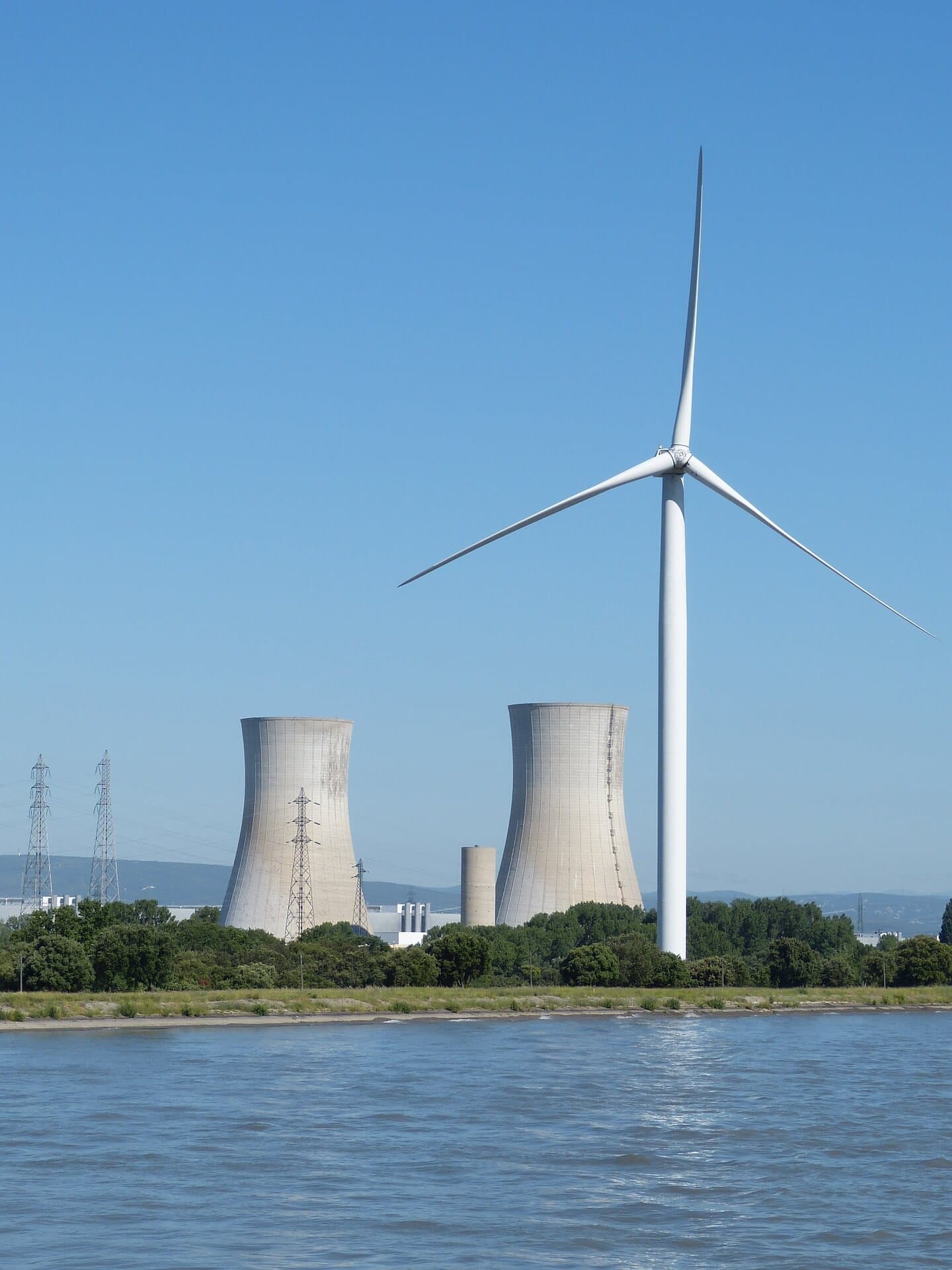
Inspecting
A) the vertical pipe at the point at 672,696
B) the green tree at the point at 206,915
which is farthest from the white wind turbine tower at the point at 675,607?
the green tree at the point at 206,915

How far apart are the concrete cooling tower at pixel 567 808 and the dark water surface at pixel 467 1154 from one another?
1606cm

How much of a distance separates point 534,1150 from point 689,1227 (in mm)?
4347

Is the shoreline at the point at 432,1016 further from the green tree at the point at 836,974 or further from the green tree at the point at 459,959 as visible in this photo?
the green tree at the point at 459,959

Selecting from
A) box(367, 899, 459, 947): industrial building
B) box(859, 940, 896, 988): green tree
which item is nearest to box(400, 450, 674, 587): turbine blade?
box(859, 940, 896, 988): green tree

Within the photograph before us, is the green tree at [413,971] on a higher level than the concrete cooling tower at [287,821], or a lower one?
lower

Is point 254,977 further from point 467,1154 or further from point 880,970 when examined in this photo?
point 467,1154

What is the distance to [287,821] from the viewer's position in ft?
159

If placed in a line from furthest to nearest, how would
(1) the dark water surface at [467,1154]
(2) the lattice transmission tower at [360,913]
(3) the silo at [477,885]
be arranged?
1. (3) the silo at [477,885]
2. (2) the lattice transmission tower at [360,913]
3. (1) the dark water surface at [467,1154]

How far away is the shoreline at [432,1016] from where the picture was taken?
112 feet

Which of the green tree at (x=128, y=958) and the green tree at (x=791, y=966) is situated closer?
the green tree at (x=128, y=958)

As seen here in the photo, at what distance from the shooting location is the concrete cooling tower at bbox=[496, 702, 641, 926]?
48.3 meters

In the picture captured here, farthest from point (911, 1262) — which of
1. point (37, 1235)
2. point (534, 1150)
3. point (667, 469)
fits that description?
point (667, 469)

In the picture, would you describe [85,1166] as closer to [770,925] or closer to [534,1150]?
[534,1150]

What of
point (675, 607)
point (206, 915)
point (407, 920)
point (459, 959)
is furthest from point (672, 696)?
point (407, 920)
